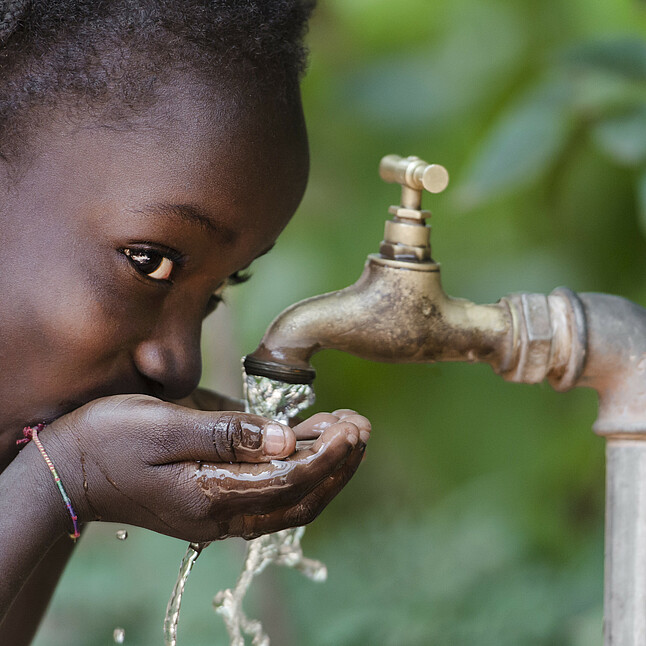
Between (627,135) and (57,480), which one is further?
(627,135)

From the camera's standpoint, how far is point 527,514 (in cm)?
163

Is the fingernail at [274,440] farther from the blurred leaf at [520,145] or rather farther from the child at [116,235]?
the blurred leaf at [520,145]

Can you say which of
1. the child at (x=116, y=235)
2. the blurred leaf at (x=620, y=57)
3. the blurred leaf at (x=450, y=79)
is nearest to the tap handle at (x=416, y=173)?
the child at (x=116, y=235)

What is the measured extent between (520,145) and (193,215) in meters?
0.66

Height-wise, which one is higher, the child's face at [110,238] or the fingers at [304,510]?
the child's face at [110,238]

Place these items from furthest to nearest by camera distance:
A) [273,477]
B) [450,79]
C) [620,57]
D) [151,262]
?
[450,79] → [620,57] → [151,262] → [273,477]

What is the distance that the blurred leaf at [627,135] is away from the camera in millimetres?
1205

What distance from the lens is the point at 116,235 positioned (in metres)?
0.74

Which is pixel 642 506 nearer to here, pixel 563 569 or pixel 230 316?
pixel 563 569

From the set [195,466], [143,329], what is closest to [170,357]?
[143,329]

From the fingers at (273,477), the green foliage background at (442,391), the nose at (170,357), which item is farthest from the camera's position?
the green foliage background at (442,391)

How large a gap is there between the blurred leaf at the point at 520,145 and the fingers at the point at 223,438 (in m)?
0.69

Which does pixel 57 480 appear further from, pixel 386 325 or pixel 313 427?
pixel 386 325

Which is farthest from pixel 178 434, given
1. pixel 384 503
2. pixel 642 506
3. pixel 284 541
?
pixel 384 503
